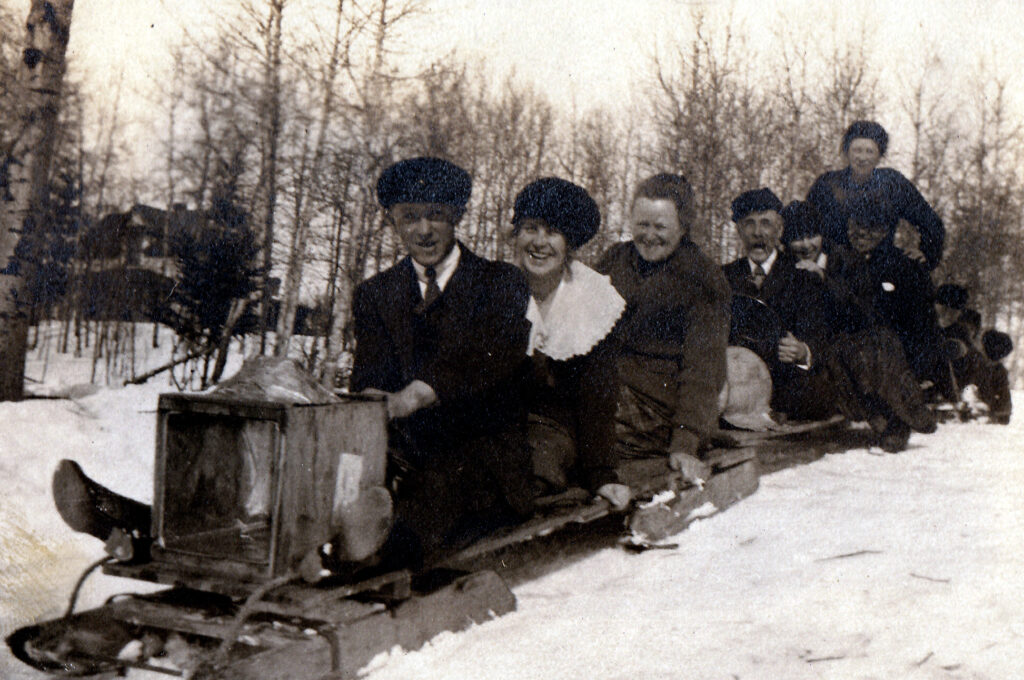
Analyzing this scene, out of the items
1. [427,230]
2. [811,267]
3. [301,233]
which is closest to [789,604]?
[427,230]

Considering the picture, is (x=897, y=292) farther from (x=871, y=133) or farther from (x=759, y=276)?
(x=759, y=276)

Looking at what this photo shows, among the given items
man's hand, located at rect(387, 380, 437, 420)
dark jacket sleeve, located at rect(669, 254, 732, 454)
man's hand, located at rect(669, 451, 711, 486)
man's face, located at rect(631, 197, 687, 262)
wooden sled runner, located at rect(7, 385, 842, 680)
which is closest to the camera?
wooden sled runner, located at rect(7, 385, 842, 680)

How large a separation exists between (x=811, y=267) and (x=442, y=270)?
3762 millimetres

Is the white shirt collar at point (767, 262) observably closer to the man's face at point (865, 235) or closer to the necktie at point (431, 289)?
the man's face at point (865, 235)

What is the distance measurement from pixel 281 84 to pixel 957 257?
28.2 feet

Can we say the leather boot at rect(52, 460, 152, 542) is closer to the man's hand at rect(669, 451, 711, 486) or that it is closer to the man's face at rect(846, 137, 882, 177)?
the man's hand at rect(669, 451, 711, 486)

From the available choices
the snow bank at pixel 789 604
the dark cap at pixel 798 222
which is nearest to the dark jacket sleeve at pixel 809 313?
the dark cap at pixel 798 222

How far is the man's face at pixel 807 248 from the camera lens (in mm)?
6387

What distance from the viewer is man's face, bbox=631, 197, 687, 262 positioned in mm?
4605

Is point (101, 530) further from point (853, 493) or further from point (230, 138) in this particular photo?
point (230, 138)

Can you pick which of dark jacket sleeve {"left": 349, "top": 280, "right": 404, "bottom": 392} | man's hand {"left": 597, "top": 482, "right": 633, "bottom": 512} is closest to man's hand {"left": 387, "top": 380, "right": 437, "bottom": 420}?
dark jacket sleeve {"left": 349, "top": 280, "right": 404, "bottom": 392}

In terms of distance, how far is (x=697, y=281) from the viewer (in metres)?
4.53

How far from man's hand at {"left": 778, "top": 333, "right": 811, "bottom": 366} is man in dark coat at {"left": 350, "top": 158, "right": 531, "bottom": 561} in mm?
3132

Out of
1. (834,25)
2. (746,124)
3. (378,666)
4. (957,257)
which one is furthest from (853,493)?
(746,124)
